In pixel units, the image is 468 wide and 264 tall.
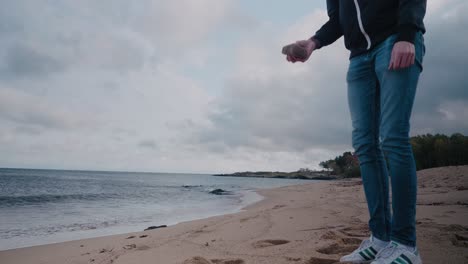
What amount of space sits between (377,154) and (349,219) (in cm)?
196

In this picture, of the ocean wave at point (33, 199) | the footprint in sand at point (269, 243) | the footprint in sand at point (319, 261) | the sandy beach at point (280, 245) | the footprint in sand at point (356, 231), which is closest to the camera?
the footprint in sand at point (319, 261)

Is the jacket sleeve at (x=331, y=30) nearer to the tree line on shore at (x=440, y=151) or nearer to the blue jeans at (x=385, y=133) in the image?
the blue jeans at (x=385, y=133)

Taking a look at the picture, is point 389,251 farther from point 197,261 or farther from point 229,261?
point 197,261

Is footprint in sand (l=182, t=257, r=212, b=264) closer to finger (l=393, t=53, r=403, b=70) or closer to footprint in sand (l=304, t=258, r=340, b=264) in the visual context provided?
footprint in sand (l=304, t=258, r=340, b=264)

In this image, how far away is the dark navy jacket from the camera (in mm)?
1599

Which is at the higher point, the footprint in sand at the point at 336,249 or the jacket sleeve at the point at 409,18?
the jacket sleeve at the point at 409,18

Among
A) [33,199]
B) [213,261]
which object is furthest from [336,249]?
[33,199]

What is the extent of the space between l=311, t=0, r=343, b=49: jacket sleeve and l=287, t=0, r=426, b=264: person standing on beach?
0.33ft

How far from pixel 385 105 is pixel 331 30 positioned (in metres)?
0.92

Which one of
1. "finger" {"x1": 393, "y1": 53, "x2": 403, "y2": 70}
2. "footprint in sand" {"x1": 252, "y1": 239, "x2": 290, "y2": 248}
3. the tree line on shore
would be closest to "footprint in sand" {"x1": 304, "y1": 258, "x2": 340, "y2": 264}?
"footprint in sand" {"x1": 252, "y1": 239, "x2": 290, "y2": 248}

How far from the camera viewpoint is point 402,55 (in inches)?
60.2

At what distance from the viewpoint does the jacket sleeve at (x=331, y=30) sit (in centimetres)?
232

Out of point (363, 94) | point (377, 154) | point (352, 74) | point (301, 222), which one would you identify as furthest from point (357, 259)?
point (301, 222)

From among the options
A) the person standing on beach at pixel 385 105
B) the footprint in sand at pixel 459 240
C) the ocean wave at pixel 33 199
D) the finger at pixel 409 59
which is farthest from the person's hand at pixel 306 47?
the ocean wave at pixel 33 199
